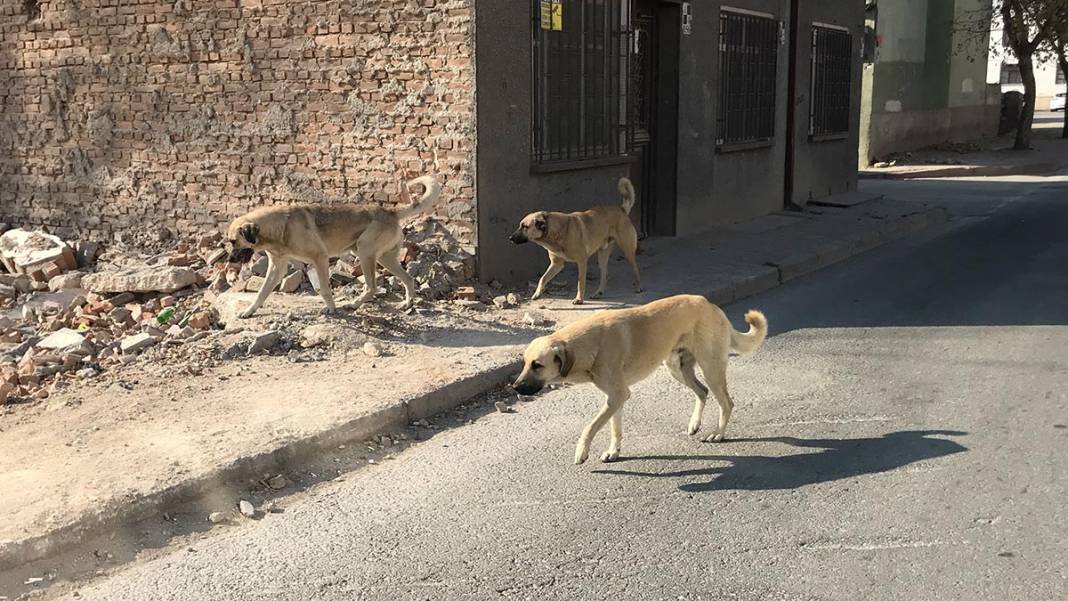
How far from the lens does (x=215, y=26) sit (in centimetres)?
1097

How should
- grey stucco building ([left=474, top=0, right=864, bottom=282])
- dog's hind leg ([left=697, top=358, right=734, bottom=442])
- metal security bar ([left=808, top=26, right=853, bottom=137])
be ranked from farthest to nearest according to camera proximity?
metal security bar ([left=808, top=26, right=853, bottom=137]) < grey stucco building ([left=474, top=0, right=864, bottom=282]) < dog's hind leg ([left=697, top=358, right=734, bottom=442])

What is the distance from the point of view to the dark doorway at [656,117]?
1295cm

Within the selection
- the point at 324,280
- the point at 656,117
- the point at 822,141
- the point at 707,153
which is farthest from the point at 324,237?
the point at 822,141

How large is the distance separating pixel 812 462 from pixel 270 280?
4914 millimetres

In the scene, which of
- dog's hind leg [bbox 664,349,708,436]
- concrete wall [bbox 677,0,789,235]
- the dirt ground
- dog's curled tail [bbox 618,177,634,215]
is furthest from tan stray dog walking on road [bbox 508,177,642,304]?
concrete wall [bbox 677,0,789,235]

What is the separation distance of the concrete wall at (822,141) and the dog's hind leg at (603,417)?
12178 millimetres

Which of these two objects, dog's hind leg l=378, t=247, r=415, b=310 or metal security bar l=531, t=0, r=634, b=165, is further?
metal security bar l=531, t=0, r=634, b=165

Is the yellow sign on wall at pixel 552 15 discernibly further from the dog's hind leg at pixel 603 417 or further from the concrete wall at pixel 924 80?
the concrete wall at pixel 924 80

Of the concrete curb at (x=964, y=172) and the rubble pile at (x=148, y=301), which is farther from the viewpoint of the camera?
the concrete curb at (x=964, y=172)

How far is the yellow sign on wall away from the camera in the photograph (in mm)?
10219

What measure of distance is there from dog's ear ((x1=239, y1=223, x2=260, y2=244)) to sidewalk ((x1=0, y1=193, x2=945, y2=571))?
71 centimetres

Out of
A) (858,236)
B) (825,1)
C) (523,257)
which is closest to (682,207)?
(858,236)

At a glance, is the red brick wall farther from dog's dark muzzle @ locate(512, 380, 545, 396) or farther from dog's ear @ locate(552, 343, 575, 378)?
dog's dark muzzle @ locate(512, 380, 545, 396)

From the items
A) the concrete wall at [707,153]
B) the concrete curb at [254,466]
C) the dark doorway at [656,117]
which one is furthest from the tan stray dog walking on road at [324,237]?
the concrete wall at [707,153]
